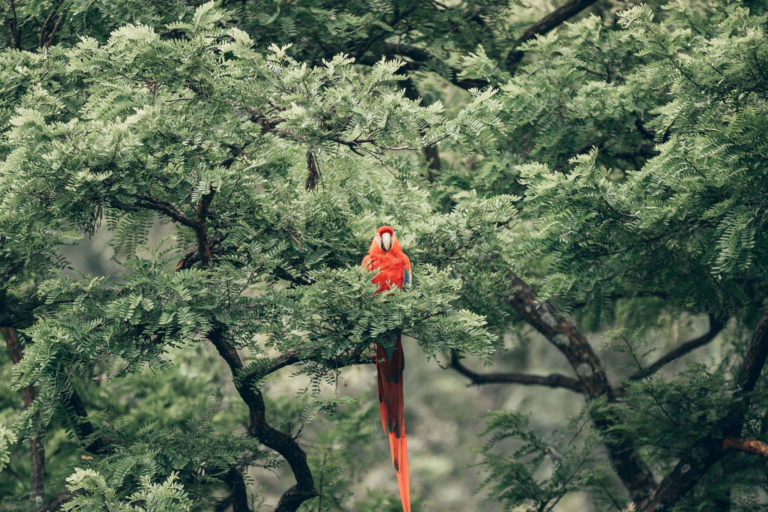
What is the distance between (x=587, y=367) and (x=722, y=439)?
5.02 ft

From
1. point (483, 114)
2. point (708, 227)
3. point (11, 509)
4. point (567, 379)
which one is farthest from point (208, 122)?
point (567, 379)

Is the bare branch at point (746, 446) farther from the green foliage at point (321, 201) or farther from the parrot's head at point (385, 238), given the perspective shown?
the parrot's head at point (385, 238)

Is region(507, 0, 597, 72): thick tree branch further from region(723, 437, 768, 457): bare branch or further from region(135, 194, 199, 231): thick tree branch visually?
region(135, 194, 199, 231): thick tree branch

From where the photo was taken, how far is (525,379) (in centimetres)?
770

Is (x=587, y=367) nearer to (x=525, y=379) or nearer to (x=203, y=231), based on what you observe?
(x=525, y=379)

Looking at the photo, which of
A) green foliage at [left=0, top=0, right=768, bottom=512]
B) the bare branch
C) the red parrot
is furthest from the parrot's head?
the bare branch

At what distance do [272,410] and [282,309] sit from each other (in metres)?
4.03

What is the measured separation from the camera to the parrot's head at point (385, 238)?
161 inches

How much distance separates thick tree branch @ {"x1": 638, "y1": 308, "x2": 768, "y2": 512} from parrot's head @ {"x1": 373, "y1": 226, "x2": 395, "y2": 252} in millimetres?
2955

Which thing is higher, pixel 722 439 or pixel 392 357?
pixel 722 439

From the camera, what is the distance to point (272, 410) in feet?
24.6

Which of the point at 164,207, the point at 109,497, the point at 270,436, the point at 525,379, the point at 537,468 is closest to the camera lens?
the point at 109,497

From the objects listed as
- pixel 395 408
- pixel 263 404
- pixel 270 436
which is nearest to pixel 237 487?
pixel 270 436

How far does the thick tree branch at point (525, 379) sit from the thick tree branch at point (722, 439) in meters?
1.53
